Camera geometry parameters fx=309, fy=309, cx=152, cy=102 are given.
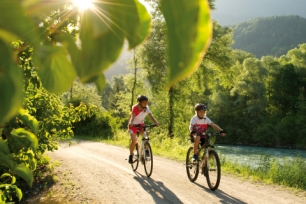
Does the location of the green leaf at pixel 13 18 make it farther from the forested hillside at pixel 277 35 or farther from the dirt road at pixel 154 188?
the forested hillside at pixel 277 35

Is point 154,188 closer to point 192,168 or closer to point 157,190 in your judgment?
point 157,190

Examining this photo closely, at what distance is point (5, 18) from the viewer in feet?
1.04

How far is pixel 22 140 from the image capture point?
860 millimetres

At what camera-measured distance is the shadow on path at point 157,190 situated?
20.5 feet

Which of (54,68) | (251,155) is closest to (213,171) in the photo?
(54,68)

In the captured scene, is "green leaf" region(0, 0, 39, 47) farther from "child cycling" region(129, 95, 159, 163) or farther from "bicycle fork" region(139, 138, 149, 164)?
"bicycle fork" region(139, 138, 149, 164)

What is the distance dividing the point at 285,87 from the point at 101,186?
41986 mm

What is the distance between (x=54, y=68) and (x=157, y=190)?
6737 millimetres

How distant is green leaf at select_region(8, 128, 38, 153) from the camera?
0.80m

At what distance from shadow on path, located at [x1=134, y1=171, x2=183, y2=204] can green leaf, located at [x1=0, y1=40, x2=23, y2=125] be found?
241 inches

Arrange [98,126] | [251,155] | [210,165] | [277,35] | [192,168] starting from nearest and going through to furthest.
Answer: [210,165] → [192,168] → [98,126] → [251,155] → [277,35]

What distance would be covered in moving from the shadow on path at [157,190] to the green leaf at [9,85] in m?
6.13

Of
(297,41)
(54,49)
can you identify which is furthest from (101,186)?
(297,41)

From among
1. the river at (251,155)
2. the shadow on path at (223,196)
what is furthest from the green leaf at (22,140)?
the river at (251,155)
